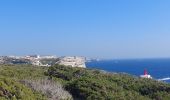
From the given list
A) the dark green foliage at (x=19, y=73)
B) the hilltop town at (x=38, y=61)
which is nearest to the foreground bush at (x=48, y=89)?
the dark green foliage at (x=19, y=73)

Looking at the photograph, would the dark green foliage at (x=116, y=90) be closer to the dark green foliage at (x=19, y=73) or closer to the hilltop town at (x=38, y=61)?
the dark green foliage at (x=19, y=73)

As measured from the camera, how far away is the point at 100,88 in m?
23.5

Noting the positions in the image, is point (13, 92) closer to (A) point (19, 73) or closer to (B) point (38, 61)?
(A) point (19, 73)

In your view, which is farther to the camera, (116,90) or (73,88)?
(116,90)

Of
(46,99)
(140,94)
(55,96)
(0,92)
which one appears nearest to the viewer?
(0,92)

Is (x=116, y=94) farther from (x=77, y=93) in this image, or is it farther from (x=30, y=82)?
(x=30, y=82)

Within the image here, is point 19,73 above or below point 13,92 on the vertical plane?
above

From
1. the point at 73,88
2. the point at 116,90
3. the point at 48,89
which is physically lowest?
the point at 116,90

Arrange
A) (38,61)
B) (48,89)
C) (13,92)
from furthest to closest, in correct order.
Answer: (38,61)
(48,89)
(13,92)

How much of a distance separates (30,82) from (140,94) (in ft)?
24.9

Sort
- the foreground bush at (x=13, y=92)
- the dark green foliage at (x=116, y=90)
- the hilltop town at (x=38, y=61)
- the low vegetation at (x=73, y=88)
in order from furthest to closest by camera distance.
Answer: the hilltop town at (x=38, y=61) → the dark green foliage at (x=116, y=90) → the low vegetation at (x=73, y=88) → the foreground bush at (x=13, y=92)

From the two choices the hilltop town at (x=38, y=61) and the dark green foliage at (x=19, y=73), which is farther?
the hilltop town at (x=38, y=61)

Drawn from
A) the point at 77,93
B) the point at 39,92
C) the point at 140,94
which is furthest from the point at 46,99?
the point at 140,94

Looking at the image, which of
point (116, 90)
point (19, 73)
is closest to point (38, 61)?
point (19, 73)
